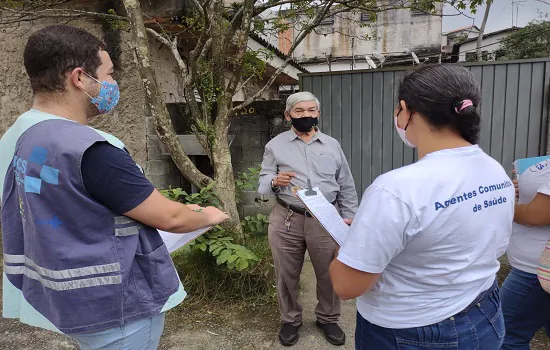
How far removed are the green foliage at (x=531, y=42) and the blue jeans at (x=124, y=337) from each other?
16187 millimetres

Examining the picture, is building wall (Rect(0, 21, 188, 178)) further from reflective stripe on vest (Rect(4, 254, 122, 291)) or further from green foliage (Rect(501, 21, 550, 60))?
green foliage (Rect(501, 21, 550, 60))

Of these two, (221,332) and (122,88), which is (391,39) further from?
(221,332)

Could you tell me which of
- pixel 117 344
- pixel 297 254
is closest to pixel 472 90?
pixel 117 344

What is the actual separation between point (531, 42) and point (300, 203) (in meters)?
16.4

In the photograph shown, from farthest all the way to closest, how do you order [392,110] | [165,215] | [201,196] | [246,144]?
[246,144] < [392,110] < [201,196] < [165,215]

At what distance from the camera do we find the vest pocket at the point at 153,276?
4.33 ft

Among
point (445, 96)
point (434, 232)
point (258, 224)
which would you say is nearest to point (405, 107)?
point (445, 96)

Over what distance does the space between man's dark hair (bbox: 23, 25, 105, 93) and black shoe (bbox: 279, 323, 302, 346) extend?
2161 mm

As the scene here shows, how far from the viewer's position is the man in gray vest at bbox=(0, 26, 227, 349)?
3.89ft

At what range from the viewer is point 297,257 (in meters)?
2.71

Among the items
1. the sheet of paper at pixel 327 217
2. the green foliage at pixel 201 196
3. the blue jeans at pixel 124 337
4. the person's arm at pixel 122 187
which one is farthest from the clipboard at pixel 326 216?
the green foliage at pixel 201 196

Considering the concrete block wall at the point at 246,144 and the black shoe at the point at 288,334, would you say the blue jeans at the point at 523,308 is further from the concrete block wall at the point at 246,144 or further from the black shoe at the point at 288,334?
the concrete block wall at the point at 246,144

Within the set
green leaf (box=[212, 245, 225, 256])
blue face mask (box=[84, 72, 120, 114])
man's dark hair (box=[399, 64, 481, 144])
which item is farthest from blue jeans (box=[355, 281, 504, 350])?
green leaf (box=[212, 245, 225, 256])

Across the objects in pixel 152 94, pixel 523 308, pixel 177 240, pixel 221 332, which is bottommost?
pixel 221 332
